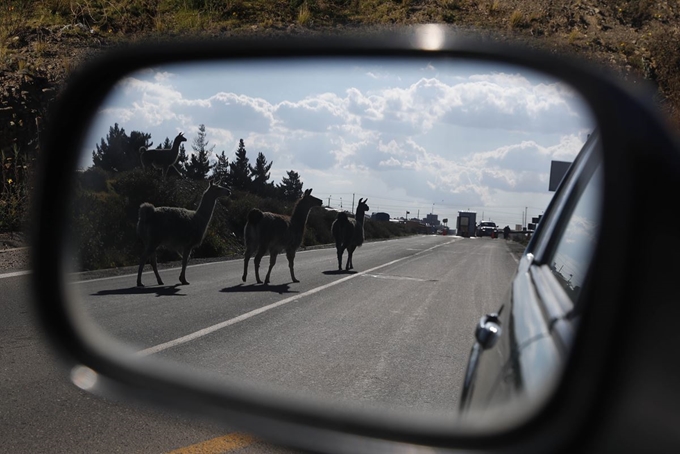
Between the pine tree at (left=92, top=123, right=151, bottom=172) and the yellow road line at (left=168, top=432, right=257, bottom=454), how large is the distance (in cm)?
211

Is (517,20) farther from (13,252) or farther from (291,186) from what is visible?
(291,186)

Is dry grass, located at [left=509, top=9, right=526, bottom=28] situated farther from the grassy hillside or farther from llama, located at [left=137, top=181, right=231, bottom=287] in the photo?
llama, located at [left=137, top=181, right=231, bottom=287]

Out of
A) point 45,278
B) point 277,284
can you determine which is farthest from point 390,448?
point 277,284

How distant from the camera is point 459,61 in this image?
2381mm

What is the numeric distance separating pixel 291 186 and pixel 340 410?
53.8 inches

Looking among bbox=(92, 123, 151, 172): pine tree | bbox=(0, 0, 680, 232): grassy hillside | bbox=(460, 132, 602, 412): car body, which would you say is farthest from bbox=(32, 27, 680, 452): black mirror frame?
bbox=(0, 0, 680, 232): grassy hillside

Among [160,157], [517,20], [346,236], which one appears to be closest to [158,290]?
[160,157]

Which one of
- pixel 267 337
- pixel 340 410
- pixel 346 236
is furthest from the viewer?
pixel 346 236

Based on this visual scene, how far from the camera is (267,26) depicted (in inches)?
1353

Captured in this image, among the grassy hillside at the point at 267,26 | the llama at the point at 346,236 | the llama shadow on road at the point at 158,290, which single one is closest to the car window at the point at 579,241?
the llama at the point at 346,236

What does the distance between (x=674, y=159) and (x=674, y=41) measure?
1260 inches

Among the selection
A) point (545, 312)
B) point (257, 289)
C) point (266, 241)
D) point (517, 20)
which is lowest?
point (257, 289)

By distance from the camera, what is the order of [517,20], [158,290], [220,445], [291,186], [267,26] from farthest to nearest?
[517,20] → [267,26] → [158,290] → [220,445] → [291,186]

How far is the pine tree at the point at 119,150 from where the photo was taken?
608 centimetres
